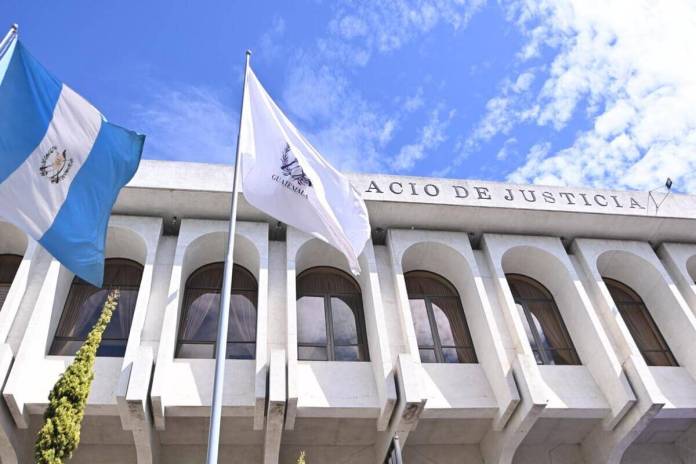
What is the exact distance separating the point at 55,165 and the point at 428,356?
30.2 feet

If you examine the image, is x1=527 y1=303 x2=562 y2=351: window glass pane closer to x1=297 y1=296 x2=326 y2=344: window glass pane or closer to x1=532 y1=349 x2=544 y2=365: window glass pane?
x1=532 y1=349 x2=544 y2=365: window glass pane

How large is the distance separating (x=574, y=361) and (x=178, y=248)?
10010 mm

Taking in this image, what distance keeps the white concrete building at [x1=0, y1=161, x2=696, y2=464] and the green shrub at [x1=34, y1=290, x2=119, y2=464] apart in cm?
285

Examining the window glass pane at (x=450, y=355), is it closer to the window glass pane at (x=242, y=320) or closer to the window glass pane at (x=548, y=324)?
the window glass pane at (x=548, y=324)

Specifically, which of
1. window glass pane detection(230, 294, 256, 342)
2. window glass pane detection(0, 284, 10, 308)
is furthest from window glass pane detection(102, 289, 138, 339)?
window glass pane detection(230, 294, 256, 342)

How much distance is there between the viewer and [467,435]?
41.8 feet

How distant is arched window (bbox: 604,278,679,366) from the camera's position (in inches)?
566

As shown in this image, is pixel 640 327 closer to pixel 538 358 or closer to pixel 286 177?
pixel 538 358

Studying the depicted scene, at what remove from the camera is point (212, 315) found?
44.7 feet

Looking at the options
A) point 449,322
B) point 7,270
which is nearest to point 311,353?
point 449,322

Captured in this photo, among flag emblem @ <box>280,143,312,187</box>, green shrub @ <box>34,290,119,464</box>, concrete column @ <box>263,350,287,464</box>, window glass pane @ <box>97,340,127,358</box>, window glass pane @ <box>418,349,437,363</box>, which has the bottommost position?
green shrub @ <box>34,290,119,464</box>

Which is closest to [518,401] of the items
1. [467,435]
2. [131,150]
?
[467,435]

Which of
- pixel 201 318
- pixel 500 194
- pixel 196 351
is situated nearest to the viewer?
pixel 196 351

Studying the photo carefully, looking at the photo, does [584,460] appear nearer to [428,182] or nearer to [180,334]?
[428,182]
